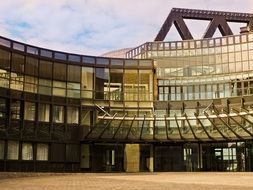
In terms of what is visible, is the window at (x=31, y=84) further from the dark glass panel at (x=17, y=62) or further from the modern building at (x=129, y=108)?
the dark glass panel at (x=17, y=62)

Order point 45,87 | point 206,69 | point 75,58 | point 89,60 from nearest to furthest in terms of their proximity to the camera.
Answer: point 45,87, point 75,58, point 89,60, point 206,69

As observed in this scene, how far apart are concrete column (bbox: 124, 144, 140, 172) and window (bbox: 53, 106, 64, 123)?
7490mm

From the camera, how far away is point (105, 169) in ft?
141

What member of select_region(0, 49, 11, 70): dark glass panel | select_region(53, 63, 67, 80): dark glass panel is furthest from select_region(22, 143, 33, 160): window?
select_region(53, 63, 67, 80): dark glass panel

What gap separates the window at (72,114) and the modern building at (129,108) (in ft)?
0.32

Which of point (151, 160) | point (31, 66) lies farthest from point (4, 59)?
point (151, 160)

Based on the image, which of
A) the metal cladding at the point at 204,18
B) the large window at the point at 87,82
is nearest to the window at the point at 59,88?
the large window at the point at 87,82

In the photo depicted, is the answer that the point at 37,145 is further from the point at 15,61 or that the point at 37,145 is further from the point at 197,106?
the point at 197,106

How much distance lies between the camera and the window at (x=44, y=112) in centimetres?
3963

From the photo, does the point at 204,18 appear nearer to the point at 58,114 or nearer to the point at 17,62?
the point at 58,114

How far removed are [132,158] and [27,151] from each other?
1147 cm

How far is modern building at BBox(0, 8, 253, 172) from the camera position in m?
37.7

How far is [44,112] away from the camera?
40.1m

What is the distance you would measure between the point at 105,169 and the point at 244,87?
16.7 m
